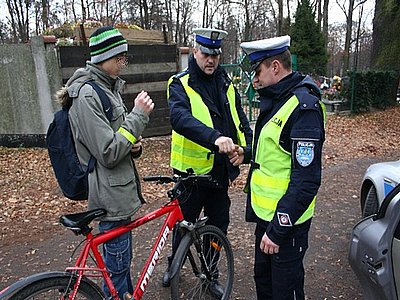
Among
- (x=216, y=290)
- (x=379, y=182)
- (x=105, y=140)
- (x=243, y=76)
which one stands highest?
(x=243, y=76)

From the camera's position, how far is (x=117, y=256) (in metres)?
2.41

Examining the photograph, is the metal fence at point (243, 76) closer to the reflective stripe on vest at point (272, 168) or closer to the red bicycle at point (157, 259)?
the red bicycle at point (157, 259)

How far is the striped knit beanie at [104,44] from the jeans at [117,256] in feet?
3.34

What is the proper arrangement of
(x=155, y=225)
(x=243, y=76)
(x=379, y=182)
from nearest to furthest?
(x=379, y=182) < (x=155, y=225) < (x=243, y=76)

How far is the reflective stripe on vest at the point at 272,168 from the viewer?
6.75 feet

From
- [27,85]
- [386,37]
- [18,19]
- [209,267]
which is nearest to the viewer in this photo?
[209,267]

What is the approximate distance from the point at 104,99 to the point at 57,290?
107 cm

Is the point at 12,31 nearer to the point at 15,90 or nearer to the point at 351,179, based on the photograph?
the point at 15,90

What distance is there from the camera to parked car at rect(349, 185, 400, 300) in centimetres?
217

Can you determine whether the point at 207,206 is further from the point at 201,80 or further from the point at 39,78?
the point at 39,78

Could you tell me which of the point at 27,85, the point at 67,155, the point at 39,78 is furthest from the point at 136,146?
the point at 27,85

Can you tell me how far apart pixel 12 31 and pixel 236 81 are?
24.4 m

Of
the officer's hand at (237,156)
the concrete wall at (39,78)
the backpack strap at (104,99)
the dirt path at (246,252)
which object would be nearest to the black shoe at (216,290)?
the dirt path at (246,252)

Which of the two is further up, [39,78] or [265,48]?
[265,48]
